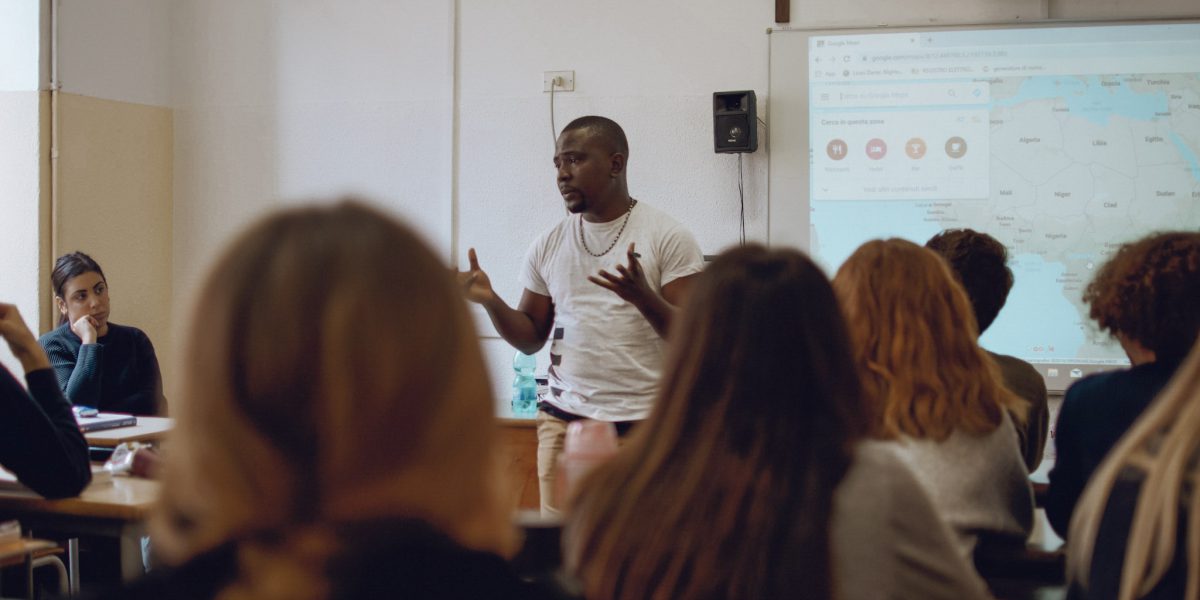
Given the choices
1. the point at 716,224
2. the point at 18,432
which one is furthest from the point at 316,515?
the point at 716,224

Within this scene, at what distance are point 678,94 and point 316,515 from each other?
12.8 feet

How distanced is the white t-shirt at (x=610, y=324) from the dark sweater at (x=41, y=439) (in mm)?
1391

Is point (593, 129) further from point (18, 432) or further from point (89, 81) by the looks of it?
point (89, 81)

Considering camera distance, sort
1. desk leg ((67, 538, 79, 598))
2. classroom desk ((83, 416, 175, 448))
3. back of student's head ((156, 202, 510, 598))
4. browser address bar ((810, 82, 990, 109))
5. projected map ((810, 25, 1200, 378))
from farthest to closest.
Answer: browser address bar ((810, 82, 990, 109)), projected map ((810, 25, 1200, 378)), desk leg ((67, 538, 79, 598)), classroom desk ((83, 416, 175, 448)), back of student's head ((156, 202, 510, 598))

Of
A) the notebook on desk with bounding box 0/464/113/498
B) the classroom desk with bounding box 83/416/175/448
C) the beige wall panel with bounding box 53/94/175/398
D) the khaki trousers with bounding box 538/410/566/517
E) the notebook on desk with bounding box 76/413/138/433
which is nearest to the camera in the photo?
the notebook on desk with bounding box 0/464/113/498

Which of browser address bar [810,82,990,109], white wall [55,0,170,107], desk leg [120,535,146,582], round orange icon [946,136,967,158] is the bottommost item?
desk leg [120,535,146,582]

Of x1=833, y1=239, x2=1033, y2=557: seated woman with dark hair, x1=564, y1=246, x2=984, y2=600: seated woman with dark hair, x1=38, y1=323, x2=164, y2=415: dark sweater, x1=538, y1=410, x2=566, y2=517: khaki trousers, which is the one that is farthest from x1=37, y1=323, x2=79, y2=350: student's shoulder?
x1=564, y1=246, x2=984, y2=600: seated woman with dark hair

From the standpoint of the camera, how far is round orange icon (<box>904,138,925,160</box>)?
427 cm

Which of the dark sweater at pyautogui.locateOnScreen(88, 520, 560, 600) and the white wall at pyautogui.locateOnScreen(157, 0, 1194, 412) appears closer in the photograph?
the dark sweater at pyautogui.locateOnScreen(88, 520, 560, 600)

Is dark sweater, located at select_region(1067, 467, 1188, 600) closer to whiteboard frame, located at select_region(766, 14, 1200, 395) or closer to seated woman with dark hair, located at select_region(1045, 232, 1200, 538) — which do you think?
seated woman with dark hair, located at select_region(1045, 232, 1200, 538)

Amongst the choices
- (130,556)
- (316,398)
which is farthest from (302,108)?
(316,398)

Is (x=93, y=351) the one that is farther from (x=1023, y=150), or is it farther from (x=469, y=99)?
(x=1023, y=150)

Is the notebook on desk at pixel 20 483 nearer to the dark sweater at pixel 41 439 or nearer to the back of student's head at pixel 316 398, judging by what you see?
the dark sweater at pixel 41 439

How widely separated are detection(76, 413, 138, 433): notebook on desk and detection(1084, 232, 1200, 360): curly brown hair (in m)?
2.74
